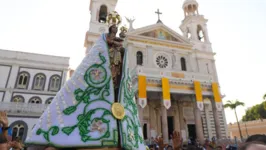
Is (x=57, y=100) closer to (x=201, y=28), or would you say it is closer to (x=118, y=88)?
(x=118, y=88)

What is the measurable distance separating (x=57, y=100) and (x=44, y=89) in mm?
17573

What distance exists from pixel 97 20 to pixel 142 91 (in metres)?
10.6

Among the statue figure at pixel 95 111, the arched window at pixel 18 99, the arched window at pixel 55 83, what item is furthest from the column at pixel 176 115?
the statue figure at pixel 95 111

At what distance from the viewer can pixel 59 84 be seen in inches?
718

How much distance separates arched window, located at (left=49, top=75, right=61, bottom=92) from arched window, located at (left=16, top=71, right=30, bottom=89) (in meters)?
2.15

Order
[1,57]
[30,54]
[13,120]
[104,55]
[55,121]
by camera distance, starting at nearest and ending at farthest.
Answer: [55,121] → [104,55] → [13,120] → [1,57] → [30,54]

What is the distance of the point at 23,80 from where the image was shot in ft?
57.1

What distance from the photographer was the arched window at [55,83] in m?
18.0

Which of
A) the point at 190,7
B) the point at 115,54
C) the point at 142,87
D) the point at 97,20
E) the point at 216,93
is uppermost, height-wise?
the point at 190,7

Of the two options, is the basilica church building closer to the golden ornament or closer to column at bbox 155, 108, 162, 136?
column at bbox 155, 108, 162, 136

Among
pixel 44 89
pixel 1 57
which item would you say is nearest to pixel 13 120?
pixel 44 89

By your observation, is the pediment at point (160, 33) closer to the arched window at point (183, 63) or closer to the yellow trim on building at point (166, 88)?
the arched window at point (183, 63)

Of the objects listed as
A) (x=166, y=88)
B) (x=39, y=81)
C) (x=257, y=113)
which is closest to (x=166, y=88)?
(x=166, y=88)

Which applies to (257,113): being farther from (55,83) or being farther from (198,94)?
(55,83)
